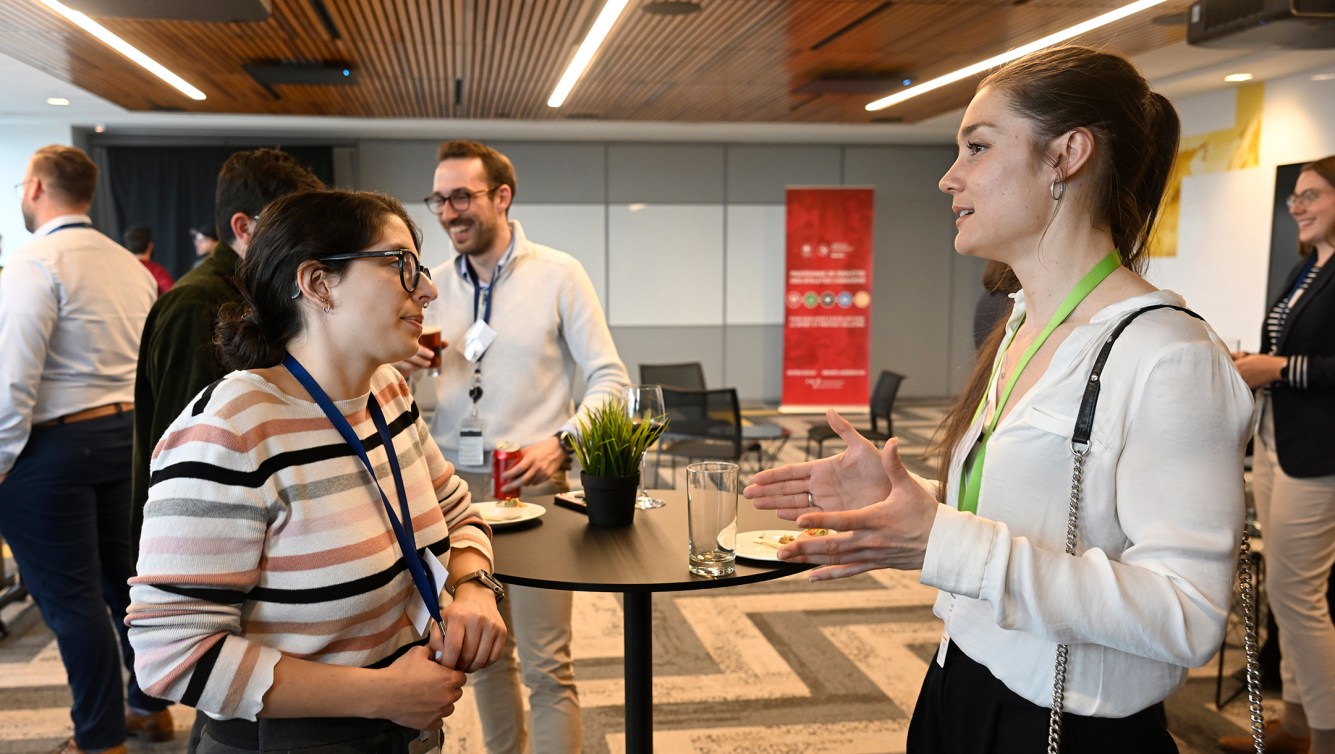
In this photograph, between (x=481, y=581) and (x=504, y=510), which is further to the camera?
(x=504, y=510)

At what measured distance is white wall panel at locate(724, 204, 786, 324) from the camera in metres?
11.0

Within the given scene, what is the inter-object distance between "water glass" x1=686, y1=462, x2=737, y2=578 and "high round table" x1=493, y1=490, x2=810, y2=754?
0.03m

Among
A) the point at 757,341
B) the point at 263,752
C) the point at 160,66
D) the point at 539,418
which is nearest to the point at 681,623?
the point at 539,418

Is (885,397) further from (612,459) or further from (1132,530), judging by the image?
(1132,530)

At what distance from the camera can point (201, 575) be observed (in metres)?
1.25

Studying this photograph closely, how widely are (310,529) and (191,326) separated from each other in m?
1.05

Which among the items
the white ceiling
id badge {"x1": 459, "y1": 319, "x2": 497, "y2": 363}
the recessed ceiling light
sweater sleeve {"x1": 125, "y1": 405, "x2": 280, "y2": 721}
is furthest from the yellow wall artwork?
sweater sleeve {"x1": 125, "y1": 405, "x2": 280, "y2": 721}

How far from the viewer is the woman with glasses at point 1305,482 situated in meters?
3.04

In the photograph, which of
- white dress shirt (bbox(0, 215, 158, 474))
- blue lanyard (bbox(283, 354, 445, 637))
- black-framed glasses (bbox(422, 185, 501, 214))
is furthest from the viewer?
white dress shirt (bbox(0, 215, 158, 474))

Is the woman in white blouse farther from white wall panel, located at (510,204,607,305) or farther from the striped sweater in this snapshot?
white wall panel, located at (510,204,607,305)

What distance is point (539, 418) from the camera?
2.90 meters

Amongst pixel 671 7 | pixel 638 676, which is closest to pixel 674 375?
pixel 671 7

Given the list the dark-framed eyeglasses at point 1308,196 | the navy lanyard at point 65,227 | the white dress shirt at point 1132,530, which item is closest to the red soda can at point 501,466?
the white dress shirt at point 1132,530

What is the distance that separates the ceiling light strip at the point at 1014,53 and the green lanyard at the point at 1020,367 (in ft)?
8.67
